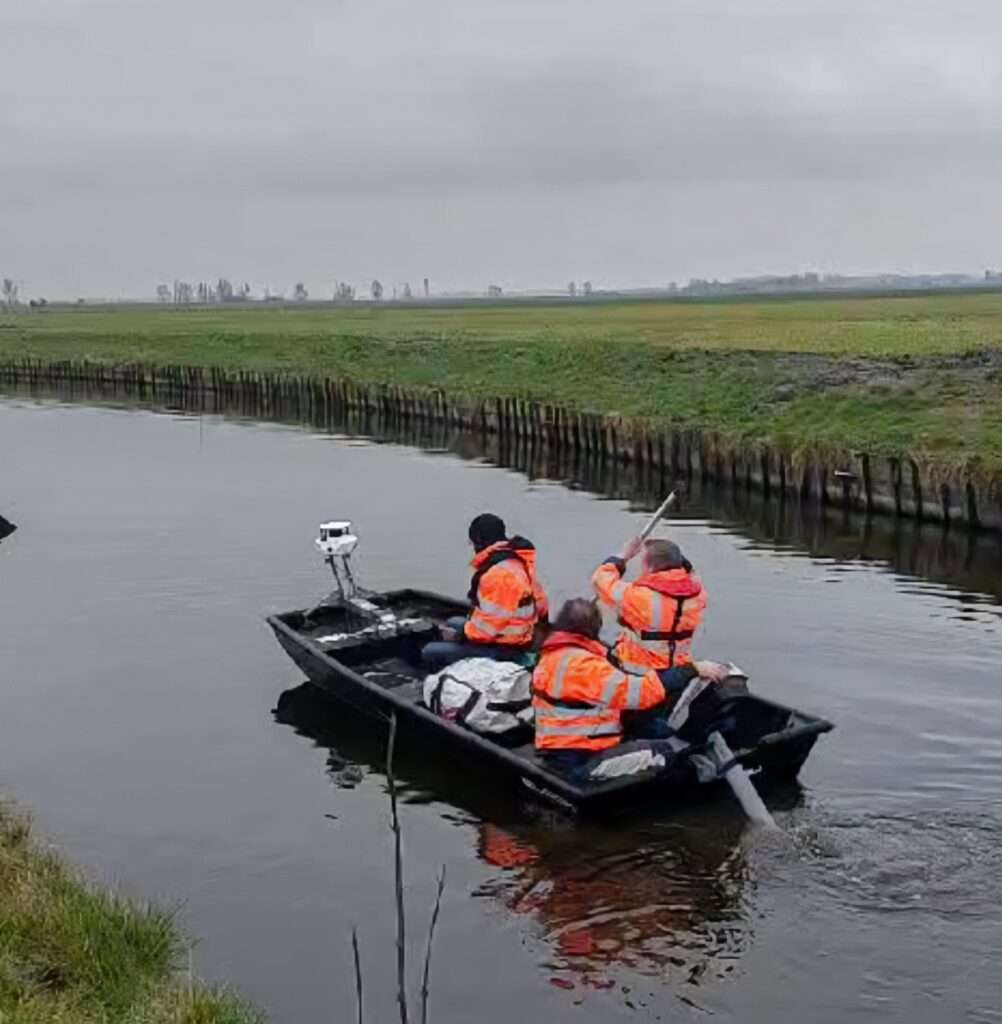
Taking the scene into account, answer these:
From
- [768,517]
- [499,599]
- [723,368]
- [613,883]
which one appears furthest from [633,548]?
[723,368]

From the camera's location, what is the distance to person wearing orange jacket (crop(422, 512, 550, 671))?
15656 mm

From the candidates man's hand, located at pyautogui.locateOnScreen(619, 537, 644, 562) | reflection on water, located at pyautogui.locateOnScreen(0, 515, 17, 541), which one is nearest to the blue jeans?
man's hand, located at pyautogui.locateOnScreen(619, 537, 644, 562)

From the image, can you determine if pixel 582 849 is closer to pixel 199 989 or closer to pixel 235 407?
pixel 199 989

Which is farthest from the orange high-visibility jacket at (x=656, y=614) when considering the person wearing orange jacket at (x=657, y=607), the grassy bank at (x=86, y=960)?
the grassy bank at (x=86, y=960)

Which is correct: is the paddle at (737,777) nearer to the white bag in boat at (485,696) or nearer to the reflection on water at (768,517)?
the white bag in boat at (485,696)

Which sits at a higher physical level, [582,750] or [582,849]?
[582,750]

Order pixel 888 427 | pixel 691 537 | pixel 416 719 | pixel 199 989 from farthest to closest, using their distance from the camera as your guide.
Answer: pixel 888 427, pixel 691 537, pixel 416 719, pixel 199 989

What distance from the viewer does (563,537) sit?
102 feet

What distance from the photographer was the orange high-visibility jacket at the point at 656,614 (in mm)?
13992

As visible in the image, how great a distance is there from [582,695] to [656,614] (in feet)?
4.47

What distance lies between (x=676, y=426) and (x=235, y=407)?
101ft

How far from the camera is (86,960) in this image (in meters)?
9.29

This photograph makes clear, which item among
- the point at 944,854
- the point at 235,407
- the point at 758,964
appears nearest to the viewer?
the point at 758,964

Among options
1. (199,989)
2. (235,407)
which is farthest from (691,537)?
(235,407)
